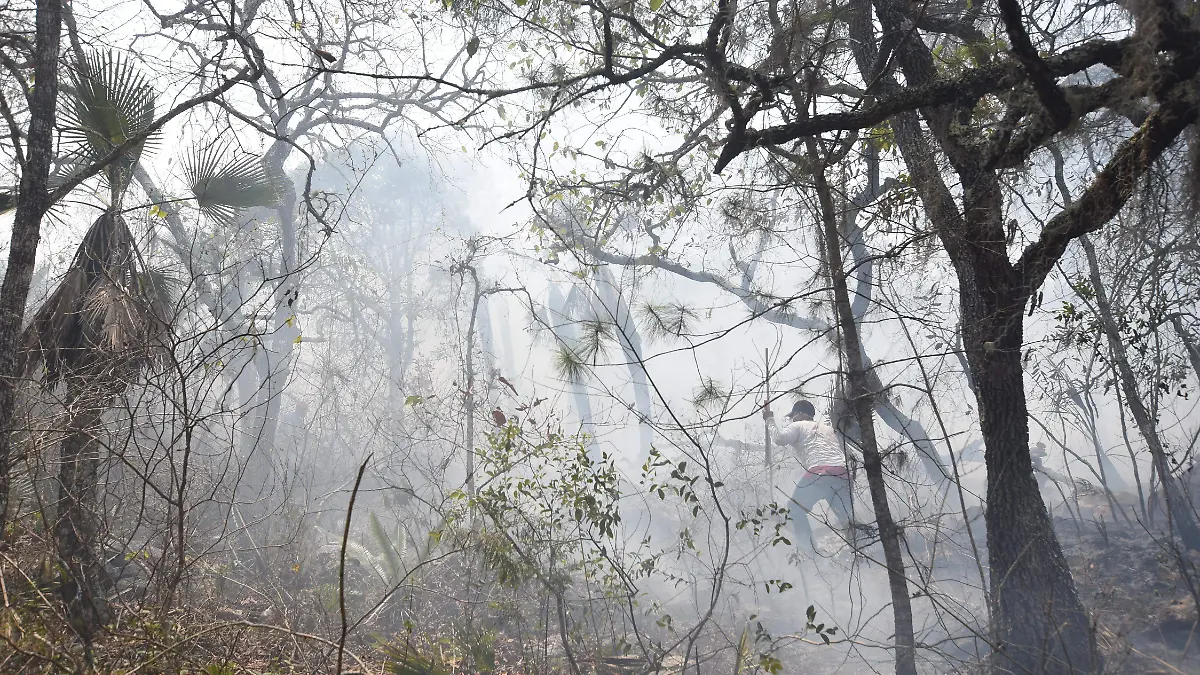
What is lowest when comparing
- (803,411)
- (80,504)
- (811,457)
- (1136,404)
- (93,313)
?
(80,504)

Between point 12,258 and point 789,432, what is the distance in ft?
38.7

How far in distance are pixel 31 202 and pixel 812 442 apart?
1110 cm

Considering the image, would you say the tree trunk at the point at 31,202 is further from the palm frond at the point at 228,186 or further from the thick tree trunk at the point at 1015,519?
the thick tree trunk at the point at 1015,519

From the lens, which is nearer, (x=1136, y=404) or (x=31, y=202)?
(x=31, y=202)

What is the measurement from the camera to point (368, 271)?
31938 mm

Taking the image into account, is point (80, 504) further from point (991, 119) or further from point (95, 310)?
point (991, 119)

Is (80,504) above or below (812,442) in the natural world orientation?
below

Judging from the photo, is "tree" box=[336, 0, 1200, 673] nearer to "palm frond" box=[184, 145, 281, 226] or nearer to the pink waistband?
"palm frond" box=[184, 145, 281, 226]

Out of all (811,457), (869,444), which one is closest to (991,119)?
(869,444)

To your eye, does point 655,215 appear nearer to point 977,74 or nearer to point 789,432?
point 977,74

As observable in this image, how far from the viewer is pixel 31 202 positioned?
364 cm

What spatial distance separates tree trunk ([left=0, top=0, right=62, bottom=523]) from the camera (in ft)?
11.5

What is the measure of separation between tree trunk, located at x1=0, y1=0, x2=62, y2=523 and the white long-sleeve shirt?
9.94 metres

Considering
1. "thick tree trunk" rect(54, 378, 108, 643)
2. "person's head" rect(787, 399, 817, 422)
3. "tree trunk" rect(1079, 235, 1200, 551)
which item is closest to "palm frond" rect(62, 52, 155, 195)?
"thick tree trunk" rect(54, 378, 108, 643)
